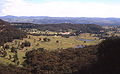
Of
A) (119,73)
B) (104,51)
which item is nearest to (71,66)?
(104,51)

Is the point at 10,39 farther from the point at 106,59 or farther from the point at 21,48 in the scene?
the point at 106,59

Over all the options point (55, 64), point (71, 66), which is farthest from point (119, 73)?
point (55, 64)

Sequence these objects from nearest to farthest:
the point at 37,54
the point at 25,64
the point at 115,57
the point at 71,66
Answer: the point at 115,57 → the point at 71,66 → the point at 25,64 → the point at 37,54

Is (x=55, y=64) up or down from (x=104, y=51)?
down

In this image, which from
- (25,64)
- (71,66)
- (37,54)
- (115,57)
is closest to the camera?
(115,57)

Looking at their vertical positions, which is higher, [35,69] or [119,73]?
[119,73]

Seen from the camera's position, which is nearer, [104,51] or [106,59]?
[106,59]

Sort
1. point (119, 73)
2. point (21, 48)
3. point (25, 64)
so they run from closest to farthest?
point (119, 73) → point (25, 64) → point (21, 48)

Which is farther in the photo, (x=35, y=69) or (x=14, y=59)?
(x=14, y=59)

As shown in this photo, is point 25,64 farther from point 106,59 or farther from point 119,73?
point 119,73
